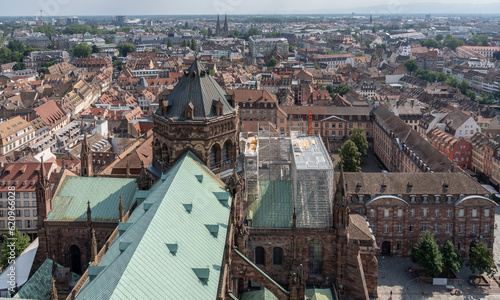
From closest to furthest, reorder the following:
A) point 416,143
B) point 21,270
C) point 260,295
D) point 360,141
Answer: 1. point 260,295
2. point 21,270
3. point 416,143
4. point 360,141

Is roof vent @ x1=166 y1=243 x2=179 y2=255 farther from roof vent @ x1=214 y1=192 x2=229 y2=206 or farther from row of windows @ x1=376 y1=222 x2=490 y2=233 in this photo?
row of windows @ x1=376 y1=222 x2=490 y2=233

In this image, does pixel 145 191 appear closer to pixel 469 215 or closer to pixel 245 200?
pixel 245 200

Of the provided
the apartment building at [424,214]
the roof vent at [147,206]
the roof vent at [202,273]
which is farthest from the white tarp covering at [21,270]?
the apartment building at [424,214]

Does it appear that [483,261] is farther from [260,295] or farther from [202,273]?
[202,273]

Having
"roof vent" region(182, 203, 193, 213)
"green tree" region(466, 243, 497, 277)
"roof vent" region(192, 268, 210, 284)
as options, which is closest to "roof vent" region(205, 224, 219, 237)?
"roof vent" region(182, 203, 193, 213)

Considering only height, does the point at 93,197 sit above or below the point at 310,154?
below

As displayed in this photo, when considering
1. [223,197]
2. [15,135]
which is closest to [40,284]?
[223,197]

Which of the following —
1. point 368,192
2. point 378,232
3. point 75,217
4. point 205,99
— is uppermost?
point 205,99

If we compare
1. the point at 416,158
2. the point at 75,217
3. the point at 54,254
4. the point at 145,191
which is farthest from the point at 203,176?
the point at 416,158
